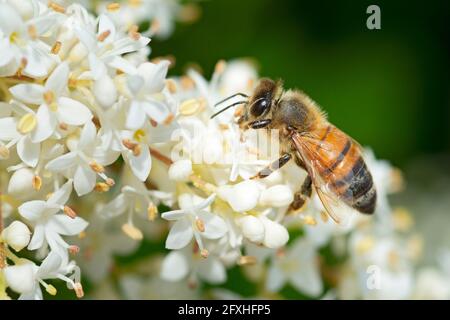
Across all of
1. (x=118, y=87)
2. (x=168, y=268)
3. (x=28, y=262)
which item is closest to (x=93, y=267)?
(x=168, y=268)

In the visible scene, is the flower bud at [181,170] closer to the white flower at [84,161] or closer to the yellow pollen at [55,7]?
the white flower at [84,161]

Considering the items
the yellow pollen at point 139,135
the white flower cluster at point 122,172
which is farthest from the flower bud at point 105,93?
the yellow pollen at point 139,135

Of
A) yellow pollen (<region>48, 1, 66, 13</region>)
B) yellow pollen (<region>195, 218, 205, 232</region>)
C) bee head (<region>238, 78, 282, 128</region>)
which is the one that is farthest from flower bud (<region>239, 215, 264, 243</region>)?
yellow pollen (<region>48, 1, 66, 13</region>)

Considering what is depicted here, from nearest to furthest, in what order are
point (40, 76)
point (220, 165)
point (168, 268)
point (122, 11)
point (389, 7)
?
1. point (40, 76)
2. point (220, 165)
3. point (168, 268)
4. point (122, 11)
5. point (389, 7)

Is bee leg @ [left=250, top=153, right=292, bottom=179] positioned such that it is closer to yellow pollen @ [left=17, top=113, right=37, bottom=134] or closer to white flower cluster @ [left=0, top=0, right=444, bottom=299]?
white flower cluster @ [left=0, top=0, right=444, bottom=299]

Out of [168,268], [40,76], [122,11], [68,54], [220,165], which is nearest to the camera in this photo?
[40,76]

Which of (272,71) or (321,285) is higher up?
→ (272,71)

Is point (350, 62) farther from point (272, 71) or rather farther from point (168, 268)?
point (168, 268)
